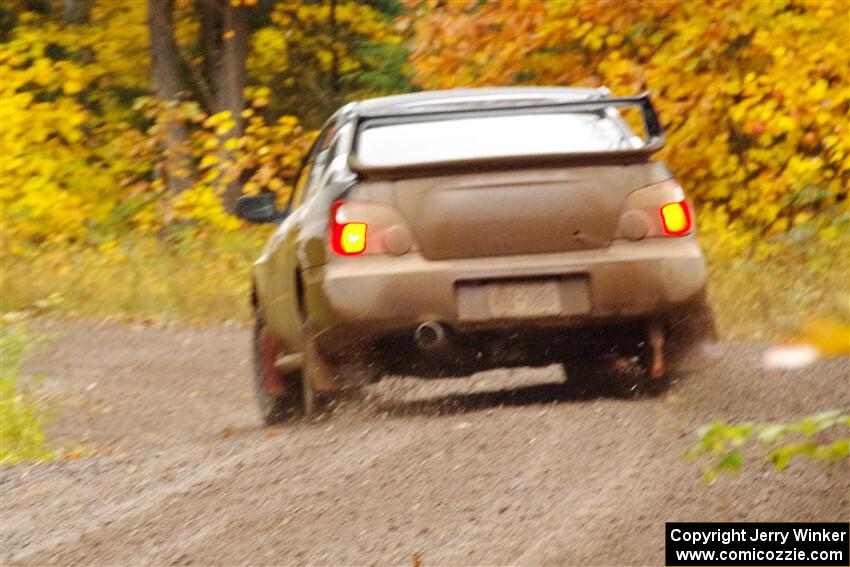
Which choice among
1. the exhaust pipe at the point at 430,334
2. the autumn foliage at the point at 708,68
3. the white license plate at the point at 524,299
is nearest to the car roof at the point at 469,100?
the white license plate at the point at 524,299

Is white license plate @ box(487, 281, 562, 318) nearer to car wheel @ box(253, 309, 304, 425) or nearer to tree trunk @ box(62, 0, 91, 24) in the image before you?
car wheel @ box(253, 309, 304, 425)

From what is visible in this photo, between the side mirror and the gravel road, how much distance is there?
1.21 m

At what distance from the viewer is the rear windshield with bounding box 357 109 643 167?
864cm

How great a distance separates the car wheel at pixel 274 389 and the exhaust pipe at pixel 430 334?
7.22ft

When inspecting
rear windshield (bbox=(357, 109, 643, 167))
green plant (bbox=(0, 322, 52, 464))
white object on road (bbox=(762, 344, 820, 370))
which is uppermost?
white object on road (bbox=(762, 344, 820, 370))

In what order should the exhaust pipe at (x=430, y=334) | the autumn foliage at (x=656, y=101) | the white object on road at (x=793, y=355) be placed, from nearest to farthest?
the white object on road at (x=793, y=355) → the exhaust pipe at (x=430, y=334) → the autumn foliage at (x=656, y=101)

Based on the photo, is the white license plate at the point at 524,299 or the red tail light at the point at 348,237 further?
the red tail light at the point at 348,237

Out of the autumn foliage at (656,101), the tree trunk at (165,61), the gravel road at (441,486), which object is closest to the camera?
the gravel road at (441,486)

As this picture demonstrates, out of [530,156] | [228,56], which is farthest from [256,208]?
[228,56]

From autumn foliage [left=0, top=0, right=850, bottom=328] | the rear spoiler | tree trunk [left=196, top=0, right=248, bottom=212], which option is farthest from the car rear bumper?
tree trunk [left=196, top=0, right=248, bottom=212]

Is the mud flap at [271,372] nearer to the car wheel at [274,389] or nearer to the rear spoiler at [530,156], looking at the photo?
the car wheel at [274,389]

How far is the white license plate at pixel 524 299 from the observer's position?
826 centimetres

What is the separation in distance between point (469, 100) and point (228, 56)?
67.7 ft

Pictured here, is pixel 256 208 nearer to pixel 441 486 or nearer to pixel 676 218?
→ pixel 676 218
